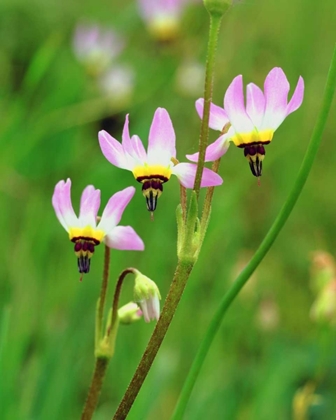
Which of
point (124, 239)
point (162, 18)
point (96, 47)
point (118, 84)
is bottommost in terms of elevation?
point (124, 239)

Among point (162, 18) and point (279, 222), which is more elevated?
point (162, 18)

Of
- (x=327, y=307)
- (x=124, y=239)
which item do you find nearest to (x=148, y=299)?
(x=124, y=239)

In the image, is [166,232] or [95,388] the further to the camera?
[166,232]

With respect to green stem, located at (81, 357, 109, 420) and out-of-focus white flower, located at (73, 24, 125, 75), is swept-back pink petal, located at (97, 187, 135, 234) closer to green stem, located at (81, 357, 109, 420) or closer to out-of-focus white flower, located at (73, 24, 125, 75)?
green stem, located at (81, 357, 109, 420)

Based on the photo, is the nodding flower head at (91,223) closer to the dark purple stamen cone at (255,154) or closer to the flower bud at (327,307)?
the dark purple stamen cone at (255,154)

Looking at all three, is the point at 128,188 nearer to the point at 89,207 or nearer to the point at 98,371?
the point at 89,207

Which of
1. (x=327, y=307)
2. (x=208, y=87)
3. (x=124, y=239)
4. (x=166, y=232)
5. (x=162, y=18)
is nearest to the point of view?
(x=208, y=87)

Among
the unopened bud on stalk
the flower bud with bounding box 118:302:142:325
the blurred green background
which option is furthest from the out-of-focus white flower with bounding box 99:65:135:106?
the unopened bud on stalk

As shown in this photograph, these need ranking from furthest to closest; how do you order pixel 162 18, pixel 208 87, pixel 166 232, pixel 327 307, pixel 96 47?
1. pixel 162 18
2. pixel 96 47
3. pixel 166 232
4. pixel 327 307
5. pixel 208 87
